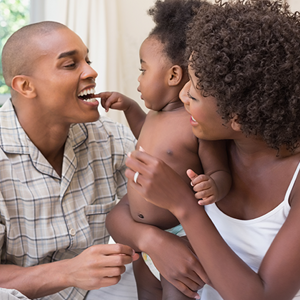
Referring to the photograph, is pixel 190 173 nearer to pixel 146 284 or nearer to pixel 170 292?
pixel 170 292

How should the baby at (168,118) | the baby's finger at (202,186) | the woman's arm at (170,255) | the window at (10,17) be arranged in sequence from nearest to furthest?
1. the baby's finger at (202,186)
2. the woman's arm at (170,255)
3. the baby at (168,118)
4. the window at (10,17)

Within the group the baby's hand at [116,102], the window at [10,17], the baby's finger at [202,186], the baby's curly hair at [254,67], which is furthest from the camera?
the window at [10,17]

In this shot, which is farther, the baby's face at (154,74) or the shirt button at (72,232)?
the shirt button at (72,232)

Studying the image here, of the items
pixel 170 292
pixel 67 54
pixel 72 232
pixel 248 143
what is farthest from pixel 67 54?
pixel 170 292

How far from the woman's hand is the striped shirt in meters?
0.59

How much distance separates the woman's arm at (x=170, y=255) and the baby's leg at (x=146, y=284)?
10 cm

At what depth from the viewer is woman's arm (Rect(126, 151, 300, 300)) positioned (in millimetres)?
812

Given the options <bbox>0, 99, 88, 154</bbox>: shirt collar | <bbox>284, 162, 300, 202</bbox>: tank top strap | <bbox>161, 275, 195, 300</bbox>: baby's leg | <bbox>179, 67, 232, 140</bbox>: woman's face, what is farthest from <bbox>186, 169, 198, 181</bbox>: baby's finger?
<bbox>0, 99, 88, 154</bbox>: shirt collar

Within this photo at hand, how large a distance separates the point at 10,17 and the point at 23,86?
145cm

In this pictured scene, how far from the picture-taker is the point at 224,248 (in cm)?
87

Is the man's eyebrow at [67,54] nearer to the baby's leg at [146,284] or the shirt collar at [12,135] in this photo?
the shirt collar at [12,135]

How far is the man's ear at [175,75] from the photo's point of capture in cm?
117

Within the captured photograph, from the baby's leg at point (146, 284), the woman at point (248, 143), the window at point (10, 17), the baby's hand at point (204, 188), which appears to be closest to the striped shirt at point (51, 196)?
the baby's leg at point (146, 284)

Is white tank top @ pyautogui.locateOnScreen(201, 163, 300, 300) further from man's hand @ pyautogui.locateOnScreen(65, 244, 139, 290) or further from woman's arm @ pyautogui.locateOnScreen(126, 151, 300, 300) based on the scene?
man's hand @ pyautogui.locateOnScreen(65, 244, 139, 290)
